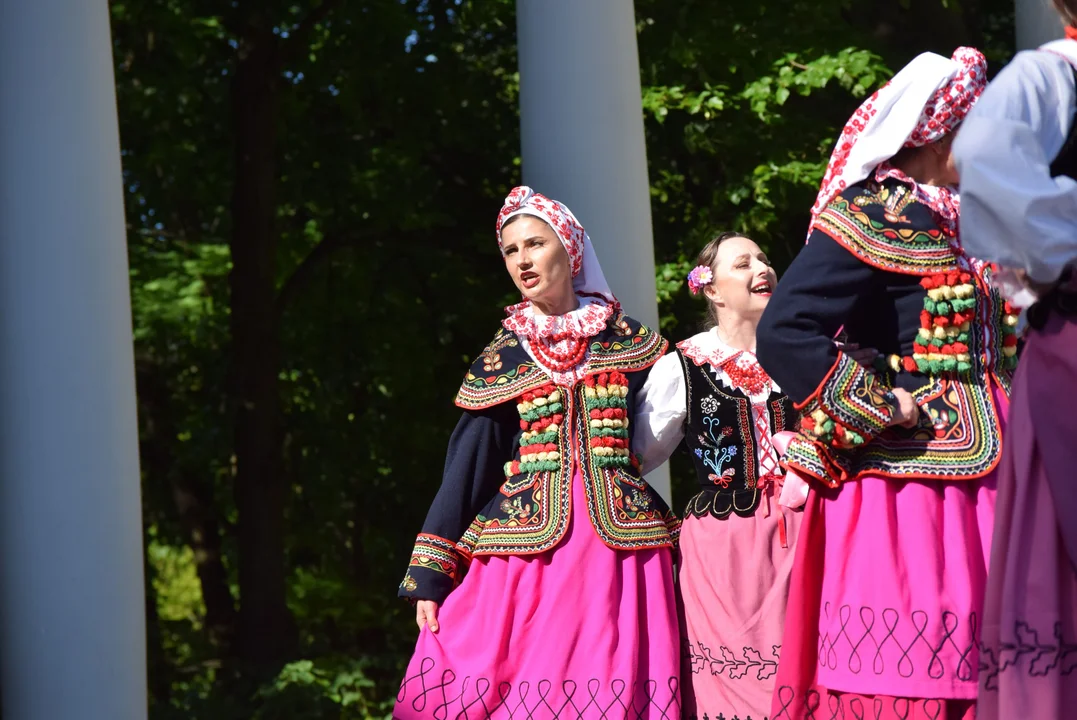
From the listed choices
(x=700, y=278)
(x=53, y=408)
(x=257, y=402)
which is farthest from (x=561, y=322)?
(x=257, y=402)

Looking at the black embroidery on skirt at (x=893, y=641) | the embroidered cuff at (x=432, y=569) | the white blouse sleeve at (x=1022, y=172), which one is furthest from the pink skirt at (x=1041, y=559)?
the embroidered cuff at (x=432, y=569)

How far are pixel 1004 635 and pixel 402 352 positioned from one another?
25.7 ft

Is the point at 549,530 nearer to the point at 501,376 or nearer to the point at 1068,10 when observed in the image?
the point at 501,376

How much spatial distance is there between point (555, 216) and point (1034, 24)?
375 centimetres

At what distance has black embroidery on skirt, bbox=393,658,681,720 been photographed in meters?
3.89

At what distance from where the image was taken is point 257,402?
9.12m

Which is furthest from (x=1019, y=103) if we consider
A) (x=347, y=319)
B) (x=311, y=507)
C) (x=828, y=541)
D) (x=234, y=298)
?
(x=311, y=507)

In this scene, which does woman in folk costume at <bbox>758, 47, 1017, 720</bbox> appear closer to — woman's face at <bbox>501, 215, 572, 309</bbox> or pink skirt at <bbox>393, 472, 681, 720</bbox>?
pink skirt at <bbox>393, 472, 681, 720</bbox>

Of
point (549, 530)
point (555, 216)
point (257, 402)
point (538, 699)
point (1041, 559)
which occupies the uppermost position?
point (555, 216)

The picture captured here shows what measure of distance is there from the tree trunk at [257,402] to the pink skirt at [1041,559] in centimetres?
711

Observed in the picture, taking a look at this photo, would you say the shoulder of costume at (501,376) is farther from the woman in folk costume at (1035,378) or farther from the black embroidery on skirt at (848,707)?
the woman in folk costume at (1035,378)

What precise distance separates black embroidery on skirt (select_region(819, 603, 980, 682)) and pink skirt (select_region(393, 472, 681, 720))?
0.93m

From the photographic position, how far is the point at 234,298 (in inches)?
363

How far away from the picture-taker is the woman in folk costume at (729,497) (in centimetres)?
409
